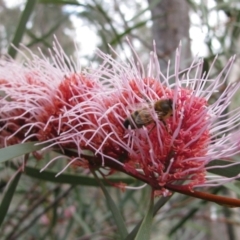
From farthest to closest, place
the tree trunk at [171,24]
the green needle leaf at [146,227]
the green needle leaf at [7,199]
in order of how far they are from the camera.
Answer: the tree trunk at [171,24]
the green needle leaf at [7,199]
the green needle leaf at [146,227]

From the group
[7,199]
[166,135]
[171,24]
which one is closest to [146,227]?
[166,135]

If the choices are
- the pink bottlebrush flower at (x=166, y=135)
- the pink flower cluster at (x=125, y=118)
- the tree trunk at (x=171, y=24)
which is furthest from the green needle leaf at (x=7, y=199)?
the tree trunk at (x=171, y=24)

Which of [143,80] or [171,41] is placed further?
[171,41]

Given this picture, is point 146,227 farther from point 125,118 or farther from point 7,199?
point 7,199

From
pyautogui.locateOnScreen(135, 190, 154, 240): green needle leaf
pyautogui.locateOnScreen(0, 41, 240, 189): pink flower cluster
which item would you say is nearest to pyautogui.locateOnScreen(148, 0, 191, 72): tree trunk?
pyautogui.locateOnScreen(0, 41, 240, 189): pink flower cluster

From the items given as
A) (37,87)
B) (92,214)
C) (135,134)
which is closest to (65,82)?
(37,87)

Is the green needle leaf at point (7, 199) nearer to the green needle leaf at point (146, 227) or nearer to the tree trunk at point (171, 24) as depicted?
the green needle leaf at point (146, 227)

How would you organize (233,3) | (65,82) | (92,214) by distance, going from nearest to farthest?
(65,82) < (233,3) < (92,214)

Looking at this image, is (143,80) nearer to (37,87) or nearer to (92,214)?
(37,87)
